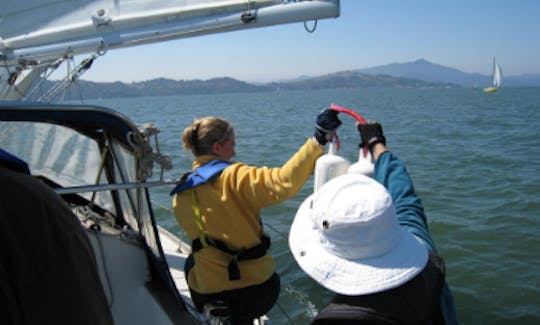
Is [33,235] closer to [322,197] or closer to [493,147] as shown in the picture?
[322,197]

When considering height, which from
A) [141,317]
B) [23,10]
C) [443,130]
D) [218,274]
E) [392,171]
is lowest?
[443,130]

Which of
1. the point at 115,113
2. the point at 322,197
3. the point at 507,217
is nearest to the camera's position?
the point at 322,197

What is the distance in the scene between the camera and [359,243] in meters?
1.49

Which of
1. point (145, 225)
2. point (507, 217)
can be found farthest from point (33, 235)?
point (507, 217)

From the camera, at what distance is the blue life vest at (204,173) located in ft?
8.00

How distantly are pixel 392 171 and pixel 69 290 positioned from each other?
159cm

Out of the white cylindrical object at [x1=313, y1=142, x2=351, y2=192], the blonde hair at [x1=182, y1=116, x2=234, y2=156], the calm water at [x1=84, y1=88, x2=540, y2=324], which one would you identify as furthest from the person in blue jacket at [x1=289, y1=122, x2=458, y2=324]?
the calm water at [x1=84, y1=88, x2=540, y2=324]

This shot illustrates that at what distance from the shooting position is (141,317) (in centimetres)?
332

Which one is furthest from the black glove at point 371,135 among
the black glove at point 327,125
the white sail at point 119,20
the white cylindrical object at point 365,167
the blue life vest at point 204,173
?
the white sail at point 119,20

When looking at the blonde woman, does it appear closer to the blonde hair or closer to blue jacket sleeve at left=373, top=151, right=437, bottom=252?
the blonde hair

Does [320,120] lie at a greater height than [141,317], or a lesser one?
greater

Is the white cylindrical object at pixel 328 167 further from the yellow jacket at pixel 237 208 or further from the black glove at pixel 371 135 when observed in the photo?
the black glove at pixel 371 135

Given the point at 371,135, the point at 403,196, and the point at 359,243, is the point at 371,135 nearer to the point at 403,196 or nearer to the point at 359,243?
the point at 403,196

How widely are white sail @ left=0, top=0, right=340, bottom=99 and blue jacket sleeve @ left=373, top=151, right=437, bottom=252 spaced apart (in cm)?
292
